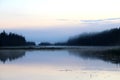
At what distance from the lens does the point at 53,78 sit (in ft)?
60.4

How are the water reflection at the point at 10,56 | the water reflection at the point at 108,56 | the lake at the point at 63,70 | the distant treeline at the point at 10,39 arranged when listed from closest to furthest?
the lake at the point at 63,70
the water reflection at the point at 108,56
the water reflection at the point at 10,56
the distant treeline at the point at 10,39

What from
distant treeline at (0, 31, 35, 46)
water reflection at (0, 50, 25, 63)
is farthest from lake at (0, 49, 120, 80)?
distant treeline at (0, 31, 35, 46)

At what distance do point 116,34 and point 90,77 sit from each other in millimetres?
88277

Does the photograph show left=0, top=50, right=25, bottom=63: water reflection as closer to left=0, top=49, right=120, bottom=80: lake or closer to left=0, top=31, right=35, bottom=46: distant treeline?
left=0, top=49, right=120, bottom=80: lake

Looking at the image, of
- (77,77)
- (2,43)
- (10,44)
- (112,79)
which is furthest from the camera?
(10,44)

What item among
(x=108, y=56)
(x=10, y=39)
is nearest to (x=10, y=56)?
(x=108, y=56)

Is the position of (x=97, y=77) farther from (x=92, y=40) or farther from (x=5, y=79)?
(x=92, y=40)

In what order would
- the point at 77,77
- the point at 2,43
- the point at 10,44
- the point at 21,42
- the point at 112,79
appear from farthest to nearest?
the point at 21,42
the point at 10,44
the point at 2,43
the point at 77,77
the point at 112,79

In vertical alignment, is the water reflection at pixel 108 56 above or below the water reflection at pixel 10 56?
above

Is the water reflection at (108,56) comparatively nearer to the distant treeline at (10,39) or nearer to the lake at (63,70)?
the lake at (63,70)

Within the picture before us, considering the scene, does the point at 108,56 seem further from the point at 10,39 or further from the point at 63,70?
the point at 10,39

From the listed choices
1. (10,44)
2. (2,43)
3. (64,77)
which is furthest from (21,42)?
(64,77)

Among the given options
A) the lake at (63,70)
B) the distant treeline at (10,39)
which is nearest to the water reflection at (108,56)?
the lake at (63,70)

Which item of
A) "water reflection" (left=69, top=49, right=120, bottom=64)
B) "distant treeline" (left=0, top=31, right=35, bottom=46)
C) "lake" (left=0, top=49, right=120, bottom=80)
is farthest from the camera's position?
"distant treeline" (left=0, top=31, right=35, bottom=46)
